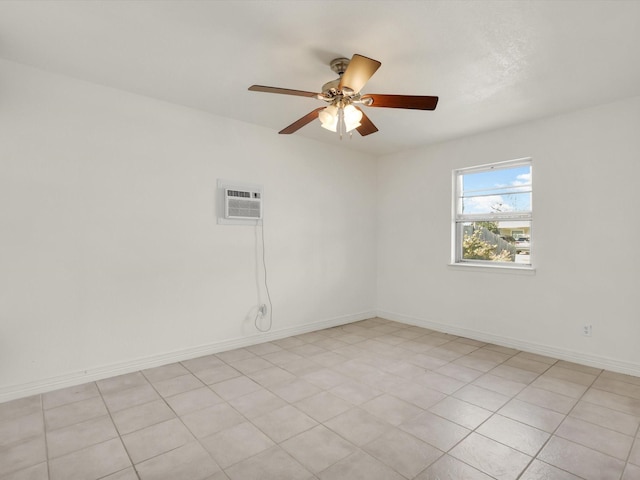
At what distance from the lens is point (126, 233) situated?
301cm

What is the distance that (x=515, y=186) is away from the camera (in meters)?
3.90

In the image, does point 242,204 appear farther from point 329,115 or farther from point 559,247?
point 559,247

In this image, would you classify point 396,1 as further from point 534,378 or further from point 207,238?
point 534,378

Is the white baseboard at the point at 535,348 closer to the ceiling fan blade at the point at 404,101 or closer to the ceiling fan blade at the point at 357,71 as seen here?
the ceiling fan blade at the point at 404,101

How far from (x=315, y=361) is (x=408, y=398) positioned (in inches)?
40.9

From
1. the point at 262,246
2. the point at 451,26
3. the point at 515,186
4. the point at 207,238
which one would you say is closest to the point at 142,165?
the point at 207,238

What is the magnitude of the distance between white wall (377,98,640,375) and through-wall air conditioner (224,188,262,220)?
2.16 m

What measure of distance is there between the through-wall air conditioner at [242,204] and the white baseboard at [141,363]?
132 cm

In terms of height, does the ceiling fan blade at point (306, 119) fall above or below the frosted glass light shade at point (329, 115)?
above

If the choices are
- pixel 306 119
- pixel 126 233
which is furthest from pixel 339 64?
pixel 126 233

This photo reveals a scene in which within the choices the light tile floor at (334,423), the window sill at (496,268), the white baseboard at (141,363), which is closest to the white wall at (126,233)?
the white baseboard at (141,363)

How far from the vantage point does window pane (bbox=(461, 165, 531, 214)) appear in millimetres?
3826

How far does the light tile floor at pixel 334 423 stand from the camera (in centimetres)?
182

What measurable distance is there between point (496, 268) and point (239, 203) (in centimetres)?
290
